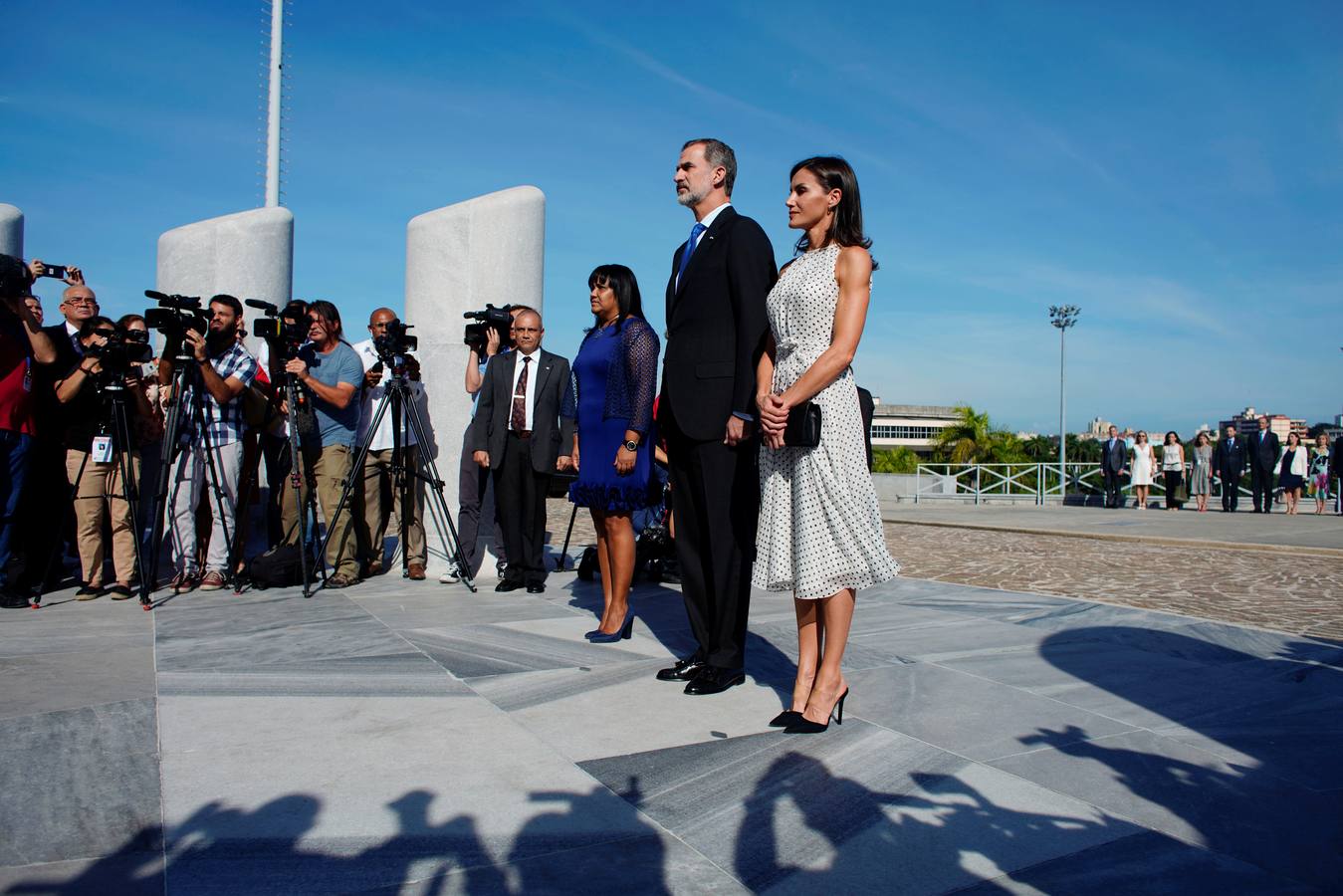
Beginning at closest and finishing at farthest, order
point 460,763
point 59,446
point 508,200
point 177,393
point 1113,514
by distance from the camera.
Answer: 1. point 460,763
2. point 177,393
3. point 59,446
4. point 508,200
5. point 1113,514

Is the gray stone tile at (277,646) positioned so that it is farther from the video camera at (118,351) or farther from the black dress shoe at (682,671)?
the video camera at (118,351)

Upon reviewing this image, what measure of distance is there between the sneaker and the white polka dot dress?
14.0 feet

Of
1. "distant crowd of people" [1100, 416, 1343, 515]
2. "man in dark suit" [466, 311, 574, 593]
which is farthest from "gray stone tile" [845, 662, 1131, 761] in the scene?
"distant crowd of people" [1100, 416, 1343, 515]

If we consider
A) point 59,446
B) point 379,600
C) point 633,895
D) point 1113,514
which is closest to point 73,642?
point 379,600

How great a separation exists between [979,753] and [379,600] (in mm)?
3896

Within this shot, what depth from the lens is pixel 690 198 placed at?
3.88 meters

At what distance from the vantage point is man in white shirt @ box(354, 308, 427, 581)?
6.62m

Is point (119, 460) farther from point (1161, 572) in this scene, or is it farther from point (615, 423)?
point (1161, 572)

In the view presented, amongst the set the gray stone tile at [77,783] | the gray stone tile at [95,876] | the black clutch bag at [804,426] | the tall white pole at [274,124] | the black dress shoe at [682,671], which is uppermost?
the tall white pole at [274,124]

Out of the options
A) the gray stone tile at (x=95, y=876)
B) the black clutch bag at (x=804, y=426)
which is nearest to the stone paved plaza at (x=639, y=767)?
the gray stone tile at (x=95, y=876)

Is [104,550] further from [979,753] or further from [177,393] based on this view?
[979,753]

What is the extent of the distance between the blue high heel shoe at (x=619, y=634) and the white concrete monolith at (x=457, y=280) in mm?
2469

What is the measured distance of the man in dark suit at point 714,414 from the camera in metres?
3.57

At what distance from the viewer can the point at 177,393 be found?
5.71 metres
